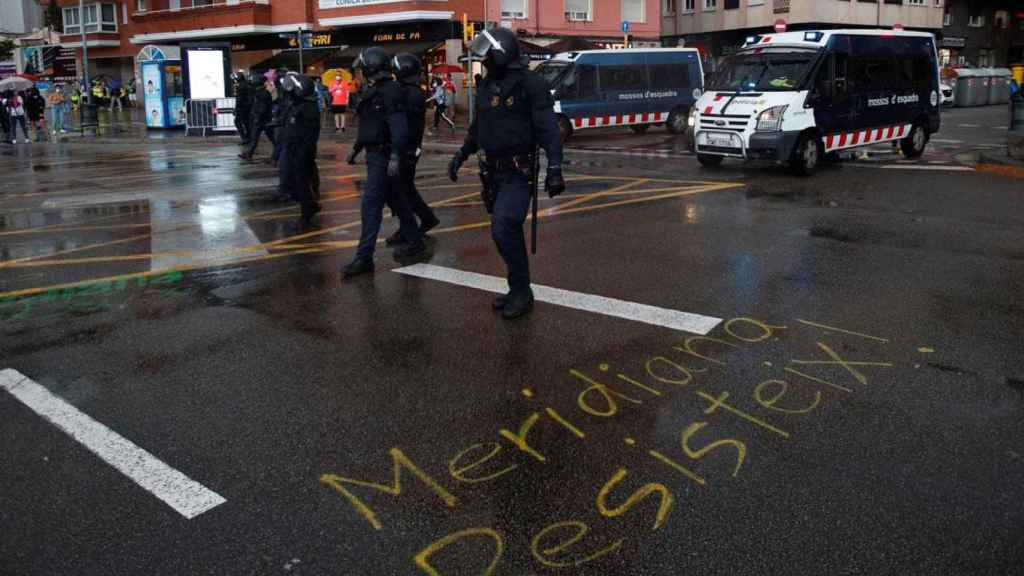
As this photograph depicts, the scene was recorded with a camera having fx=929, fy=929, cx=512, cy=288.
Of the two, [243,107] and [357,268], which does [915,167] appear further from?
[243,107]

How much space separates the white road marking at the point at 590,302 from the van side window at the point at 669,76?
1742cm

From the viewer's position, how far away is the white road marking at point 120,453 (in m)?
3.55

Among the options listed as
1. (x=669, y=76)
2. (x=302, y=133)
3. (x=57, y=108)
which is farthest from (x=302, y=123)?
(x=57, y=108)

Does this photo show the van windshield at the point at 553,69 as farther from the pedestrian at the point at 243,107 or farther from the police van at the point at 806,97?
the police van at the point at 806,97

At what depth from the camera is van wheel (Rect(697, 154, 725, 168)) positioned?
1538cm

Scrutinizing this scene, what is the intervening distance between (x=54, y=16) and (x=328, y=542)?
69250mm

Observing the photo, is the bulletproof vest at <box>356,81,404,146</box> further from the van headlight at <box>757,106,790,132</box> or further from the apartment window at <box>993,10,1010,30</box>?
the apartment window at <box>993,10,1010,30</box>

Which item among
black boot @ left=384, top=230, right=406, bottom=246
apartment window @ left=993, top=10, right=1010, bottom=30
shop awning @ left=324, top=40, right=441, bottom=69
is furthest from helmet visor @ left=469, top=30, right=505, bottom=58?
apartment window @ left=993, top=10, right=1010, bottom=30

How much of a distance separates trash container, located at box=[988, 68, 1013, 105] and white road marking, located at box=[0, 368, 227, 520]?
4383 centimetres

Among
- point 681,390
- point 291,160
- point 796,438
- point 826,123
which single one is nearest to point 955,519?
point 796,438

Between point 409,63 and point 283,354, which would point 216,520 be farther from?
point 409,63

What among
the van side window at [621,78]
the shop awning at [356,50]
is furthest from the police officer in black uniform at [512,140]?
the shop awning at [356,50]

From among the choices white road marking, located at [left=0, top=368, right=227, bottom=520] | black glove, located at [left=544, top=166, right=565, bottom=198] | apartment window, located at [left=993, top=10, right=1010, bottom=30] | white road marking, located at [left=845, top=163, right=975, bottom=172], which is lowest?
white road marking, located at [left=0, top=368, right=227, bottom=520]

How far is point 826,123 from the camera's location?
558 inches
